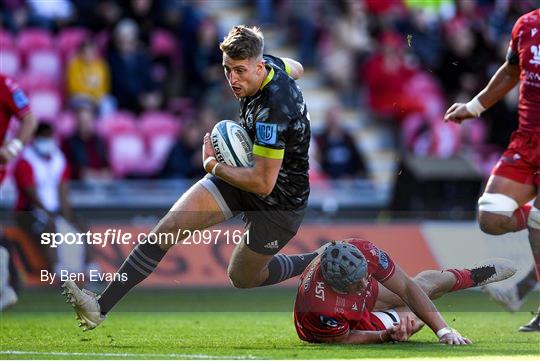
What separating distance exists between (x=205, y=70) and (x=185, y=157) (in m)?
1.54

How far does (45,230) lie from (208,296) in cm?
179

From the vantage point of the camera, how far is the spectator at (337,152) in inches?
660

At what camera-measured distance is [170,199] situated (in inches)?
605

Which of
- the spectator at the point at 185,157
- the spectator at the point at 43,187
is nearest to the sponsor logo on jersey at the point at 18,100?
the spectator at the point at 43,187

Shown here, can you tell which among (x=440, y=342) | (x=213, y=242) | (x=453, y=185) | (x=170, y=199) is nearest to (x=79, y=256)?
(x=213, y=242)

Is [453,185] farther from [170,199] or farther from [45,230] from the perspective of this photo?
→ [45,230]

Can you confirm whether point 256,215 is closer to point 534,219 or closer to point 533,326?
point 534,219

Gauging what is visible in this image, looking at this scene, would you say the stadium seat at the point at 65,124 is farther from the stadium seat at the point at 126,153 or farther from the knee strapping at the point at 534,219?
the knee strapping at the point at 534,219

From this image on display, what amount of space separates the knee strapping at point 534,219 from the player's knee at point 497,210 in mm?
129

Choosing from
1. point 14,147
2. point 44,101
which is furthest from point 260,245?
point 44,101

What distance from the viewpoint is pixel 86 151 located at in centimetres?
1548

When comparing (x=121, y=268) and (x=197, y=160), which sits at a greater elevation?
(x=121, y=268)

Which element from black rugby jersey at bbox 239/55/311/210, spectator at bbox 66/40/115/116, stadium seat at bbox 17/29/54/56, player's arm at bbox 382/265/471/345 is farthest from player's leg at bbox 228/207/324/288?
stadium seat at bbox 17/29/54/56

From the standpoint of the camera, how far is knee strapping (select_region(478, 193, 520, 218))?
9961 millimetres
